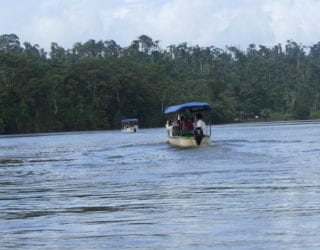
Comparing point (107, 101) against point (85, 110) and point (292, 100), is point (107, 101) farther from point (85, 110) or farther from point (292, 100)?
point (292, 100)

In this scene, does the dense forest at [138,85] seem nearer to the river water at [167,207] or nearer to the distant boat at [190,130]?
the distant boat at [190,130]

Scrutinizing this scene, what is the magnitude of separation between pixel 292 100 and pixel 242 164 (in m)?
115

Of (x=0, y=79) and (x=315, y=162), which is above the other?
(x=0, y=79)

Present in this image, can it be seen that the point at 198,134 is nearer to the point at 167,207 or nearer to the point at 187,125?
the point at 187,125

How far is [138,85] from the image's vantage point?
119125 mm

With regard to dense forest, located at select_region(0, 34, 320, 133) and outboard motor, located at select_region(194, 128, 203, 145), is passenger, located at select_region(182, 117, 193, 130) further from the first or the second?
dense forest, located at select_region(0, 34, 320, 133)

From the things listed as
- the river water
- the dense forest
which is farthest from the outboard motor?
the dense forest

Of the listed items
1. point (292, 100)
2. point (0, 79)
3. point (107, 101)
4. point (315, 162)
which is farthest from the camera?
point (292, 100)

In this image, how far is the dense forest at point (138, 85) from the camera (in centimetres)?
10575

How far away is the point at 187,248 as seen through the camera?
9.85m

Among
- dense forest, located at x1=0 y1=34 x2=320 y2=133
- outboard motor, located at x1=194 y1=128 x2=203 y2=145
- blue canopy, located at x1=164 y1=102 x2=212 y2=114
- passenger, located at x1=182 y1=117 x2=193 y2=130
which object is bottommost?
outboard motor, located at x1=194 y1=128 x2=203 y2=145

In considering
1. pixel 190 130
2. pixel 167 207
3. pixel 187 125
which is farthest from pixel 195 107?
pixel 167 207

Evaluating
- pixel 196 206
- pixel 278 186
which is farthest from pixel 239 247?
pixel 278 186

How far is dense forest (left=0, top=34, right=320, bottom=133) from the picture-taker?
105750 millimetres
